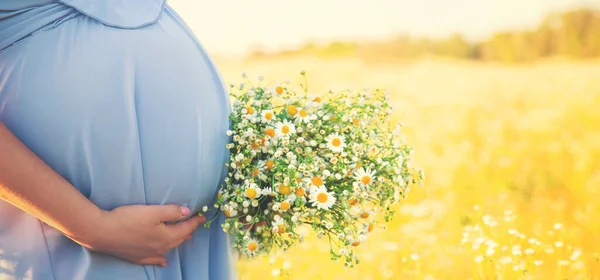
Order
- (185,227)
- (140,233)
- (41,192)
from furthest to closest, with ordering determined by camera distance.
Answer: (185,227), (140,233), (41,192)

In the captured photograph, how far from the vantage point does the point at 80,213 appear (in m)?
1.37

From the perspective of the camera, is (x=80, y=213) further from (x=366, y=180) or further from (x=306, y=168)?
(x=366, y=180)

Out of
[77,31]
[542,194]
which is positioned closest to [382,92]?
[77,31]

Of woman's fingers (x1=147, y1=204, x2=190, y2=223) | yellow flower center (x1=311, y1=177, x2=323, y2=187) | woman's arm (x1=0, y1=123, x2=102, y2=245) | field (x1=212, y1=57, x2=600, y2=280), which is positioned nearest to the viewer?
woman's arm (x1=0, y1=123, x2=102, y2=245)

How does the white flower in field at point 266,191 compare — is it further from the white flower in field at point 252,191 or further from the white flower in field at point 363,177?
the white flower in field at point 363,177

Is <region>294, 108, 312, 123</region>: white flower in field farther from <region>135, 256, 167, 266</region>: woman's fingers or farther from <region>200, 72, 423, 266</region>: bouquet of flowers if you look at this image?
<region>135, 256, 167, 266</region>: woman's fingers

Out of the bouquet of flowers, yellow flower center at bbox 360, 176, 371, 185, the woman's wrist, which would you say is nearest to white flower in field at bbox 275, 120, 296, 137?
the bouquet of flowers

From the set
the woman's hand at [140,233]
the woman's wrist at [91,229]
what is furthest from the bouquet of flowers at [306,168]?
the woman's wrist at [91,229]

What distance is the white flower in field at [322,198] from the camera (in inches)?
61.3

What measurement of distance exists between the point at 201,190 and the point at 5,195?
1.39ft

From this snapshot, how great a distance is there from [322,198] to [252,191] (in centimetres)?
17

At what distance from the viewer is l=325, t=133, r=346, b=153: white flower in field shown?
5.41 ft

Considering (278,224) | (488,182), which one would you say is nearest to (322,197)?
(278,224)

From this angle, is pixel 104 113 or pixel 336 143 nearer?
pixel 104 113
